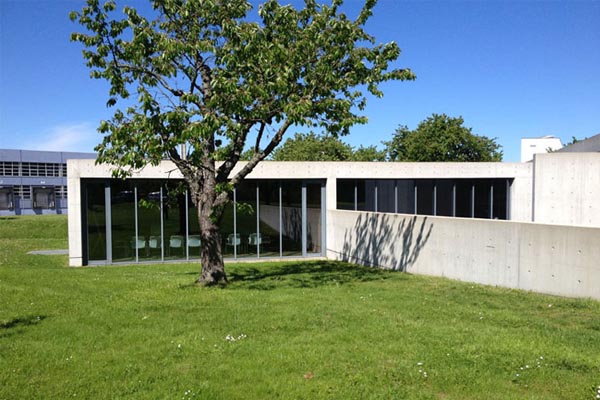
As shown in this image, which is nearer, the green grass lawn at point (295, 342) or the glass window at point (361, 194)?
the green grass lawn at point (295, 342)

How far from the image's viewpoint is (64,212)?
193 ft

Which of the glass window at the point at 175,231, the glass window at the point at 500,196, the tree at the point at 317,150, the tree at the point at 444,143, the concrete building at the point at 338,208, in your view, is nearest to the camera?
the concrete building at the point at 338,208

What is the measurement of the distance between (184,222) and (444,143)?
3358 cm

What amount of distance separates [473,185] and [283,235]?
9.16 metres

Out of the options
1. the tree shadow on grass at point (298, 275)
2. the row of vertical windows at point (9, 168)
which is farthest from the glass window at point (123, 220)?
the row of vertical windows at point (9, 168)

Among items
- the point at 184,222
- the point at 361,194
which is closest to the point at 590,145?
the point at 361,194

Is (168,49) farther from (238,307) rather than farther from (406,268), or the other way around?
(406,268)

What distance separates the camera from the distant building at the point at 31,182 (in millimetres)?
55188

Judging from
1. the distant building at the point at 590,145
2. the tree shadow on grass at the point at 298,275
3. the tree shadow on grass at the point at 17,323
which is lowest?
the tree shadow on grass at the point at 298,275

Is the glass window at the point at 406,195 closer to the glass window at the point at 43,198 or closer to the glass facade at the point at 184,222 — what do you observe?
the glass facade at the point at 184,222

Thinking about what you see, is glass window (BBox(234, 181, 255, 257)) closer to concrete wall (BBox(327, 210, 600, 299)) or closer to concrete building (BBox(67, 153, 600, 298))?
concrete building (BBox(67, 153, 600, 298))

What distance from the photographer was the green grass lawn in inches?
195

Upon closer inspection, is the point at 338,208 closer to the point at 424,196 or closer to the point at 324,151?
the point at 424,196

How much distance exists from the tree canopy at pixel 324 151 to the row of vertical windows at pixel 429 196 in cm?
3110
